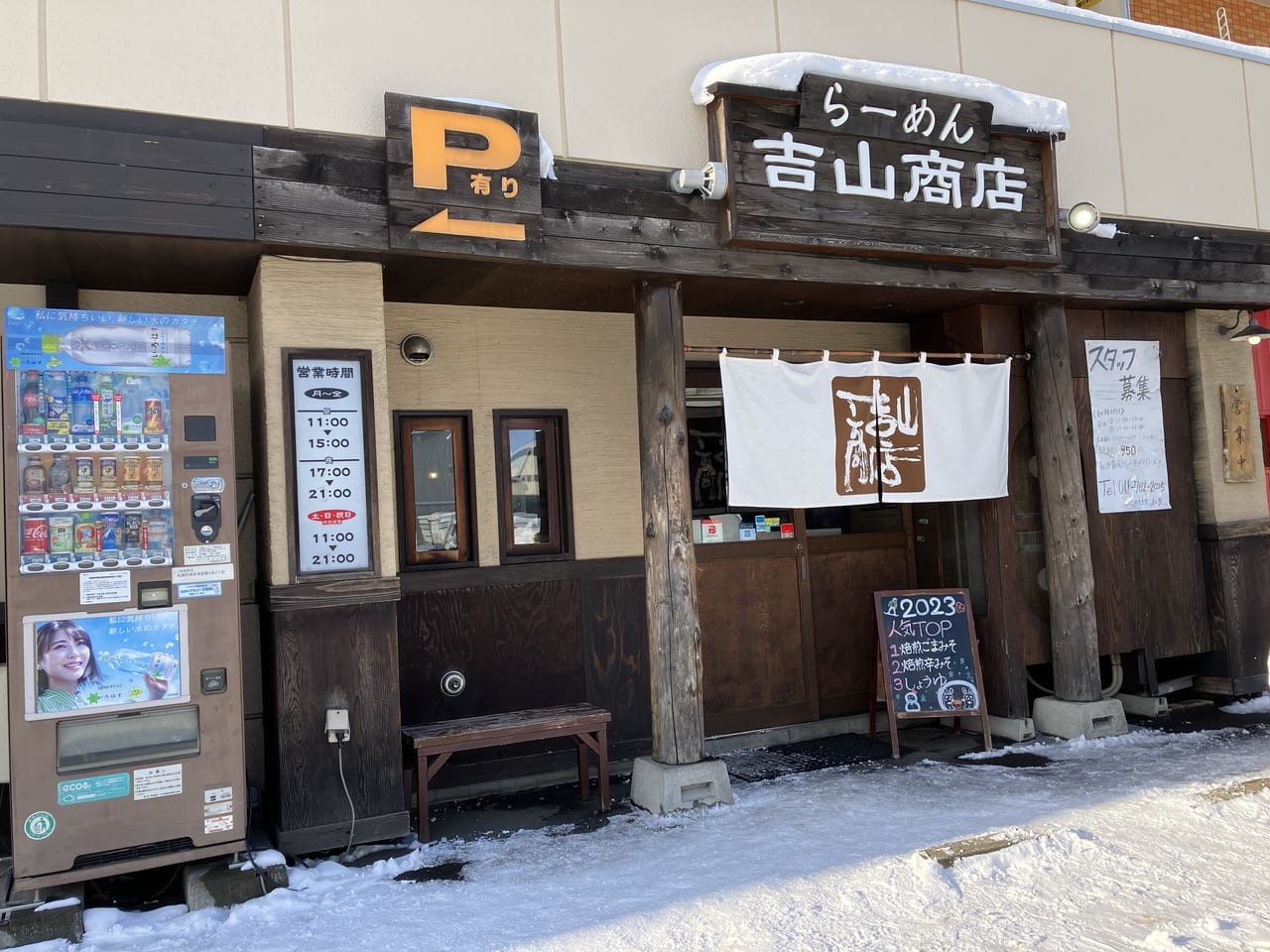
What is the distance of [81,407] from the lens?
4422mm

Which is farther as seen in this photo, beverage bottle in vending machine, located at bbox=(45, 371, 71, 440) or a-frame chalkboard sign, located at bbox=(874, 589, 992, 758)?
a-frame chalkboard sign, located at bbox=(874, 589, 992, 758)

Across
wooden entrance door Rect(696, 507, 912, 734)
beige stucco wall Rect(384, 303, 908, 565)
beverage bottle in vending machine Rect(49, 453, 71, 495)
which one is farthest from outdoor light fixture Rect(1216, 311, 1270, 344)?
beverage bottle in vending machine Rect(49, 453, 71, 495)

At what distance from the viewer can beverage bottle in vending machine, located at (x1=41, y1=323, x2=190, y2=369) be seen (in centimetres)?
443

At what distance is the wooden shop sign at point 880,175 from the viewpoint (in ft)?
19.2

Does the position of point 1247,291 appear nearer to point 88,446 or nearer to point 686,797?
point 686,797

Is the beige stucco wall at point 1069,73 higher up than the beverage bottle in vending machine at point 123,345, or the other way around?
the beige stucco wall at point 1069,73

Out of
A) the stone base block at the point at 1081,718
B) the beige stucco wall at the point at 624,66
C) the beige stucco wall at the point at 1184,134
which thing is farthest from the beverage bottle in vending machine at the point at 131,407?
the beige stucco wall at the point at 1184,134

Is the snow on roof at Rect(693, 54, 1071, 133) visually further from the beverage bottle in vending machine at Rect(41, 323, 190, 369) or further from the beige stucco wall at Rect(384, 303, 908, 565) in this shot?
the beverage bottle in vending machine at Rect(41, 323, 190, 369)

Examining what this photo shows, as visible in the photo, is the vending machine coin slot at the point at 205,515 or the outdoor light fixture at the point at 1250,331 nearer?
the vending machine coin slot at the point at 205,515

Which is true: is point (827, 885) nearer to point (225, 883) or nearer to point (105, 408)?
point (225, 883)

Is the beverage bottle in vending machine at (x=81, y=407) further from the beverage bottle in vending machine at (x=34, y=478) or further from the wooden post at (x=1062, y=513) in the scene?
the wooden post at (x=1062, y=513)

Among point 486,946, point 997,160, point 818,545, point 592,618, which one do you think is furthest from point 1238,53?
point 486,946

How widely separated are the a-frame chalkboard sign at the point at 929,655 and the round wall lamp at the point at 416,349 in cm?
367

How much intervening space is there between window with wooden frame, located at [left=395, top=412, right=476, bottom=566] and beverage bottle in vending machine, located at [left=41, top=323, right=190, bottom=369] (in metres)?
1.80
